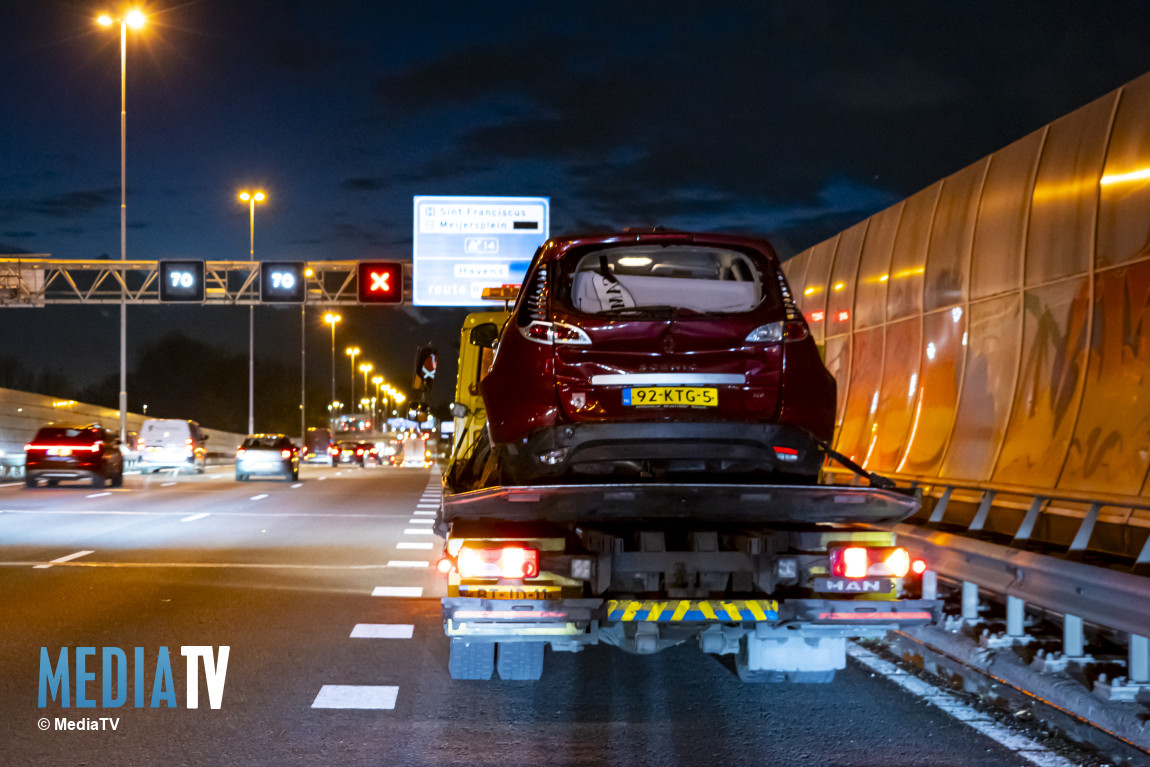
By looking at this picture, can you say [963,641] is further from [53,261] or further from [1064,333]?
[53,261]

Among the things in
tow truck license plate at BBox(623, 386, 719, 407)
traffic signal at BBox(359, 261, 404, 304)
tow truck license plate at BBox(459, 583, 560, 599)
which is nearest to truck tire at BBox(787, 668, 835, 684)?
tow truck license plate at BBox(623, 386, 719, 407)

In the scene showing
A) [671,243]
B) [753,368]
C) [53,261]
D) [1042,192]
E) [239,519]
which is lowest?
[239,519]

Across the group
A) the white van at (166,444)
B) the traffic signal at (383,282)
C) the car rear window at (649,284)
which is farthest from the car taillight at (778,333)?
the white van at (166,444)

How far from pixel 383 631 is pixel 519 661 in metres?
2.47

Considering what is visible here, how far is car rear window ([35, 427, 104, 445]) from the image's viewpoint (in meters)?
30.6

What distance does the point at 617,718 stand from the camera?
636 centimetres

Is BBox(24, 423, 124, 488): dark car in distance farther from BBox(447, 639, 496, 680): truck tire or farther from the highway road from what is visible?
BBox(447, 639, 496, 680): truck tire

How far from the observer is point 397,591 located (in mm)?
11406

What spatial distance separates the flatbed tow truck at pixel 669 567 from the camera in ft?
19.7

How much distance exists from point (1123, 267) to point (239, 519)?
47.9 ft

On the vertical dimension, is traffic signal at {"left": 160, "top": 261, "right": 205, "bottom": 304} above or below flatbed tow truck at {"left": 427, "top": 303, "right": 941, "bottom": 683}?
above

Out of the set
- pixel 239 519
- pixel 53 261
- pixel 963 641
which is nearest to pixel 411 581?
pixel 963 641

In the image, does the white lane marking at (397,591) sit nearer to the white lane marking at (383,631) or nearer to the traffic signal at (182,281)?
the white lane marking at (383,631)

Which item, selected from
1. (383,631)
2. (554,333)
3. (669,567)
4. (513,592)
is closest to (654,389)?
(554,333)
